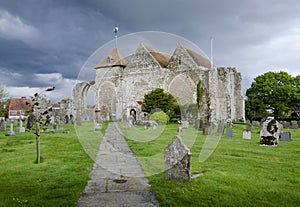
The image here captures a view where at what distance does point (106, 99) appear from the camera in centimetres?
4081

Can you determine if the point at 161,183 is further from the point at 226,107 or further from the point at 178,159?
the point at 226,107

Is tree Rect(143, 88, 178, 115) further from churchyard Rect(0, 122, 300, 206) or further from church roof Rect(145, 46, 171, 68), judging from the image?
churchyard Rect(0, 122, 300, 206)

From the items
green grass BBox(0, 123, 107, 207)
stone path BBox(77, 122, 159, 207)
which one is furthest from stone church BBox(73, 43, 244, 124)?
stone path BBox(77, 122, 159, 207)

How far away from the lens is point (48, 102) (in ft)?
28.9

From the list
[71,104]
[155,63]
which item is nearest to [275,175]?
[155,63]

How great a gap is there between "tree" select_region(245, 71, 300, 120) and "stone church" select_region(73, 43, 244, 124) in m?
8.58

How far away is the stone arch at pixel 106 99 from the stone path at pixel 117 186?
31.7m

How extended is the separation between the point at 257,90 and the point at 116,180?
42792 millimetres

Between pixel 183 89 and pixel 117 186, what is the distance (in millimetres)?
30377

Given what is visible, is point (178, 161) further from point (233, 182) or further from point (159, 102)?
point (159, 102)

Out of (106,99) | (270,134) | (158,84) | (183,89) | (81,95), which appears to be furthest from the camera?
(81,95)

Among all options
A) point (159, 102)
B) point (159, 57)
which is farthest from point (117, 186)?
point (159, 57)

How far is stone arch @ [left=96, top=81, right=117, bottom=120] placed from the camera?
3950cm

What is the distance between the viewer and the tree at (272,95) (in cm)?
4134
